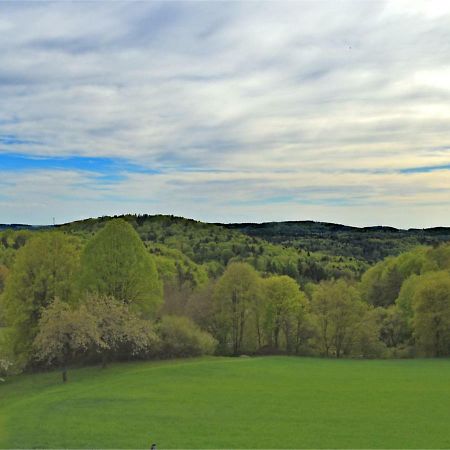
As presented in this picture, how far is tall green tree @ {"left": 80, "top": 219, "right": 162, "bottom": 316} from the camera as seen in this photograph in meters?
54.3

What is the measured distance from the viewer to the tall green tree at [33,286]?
53.8 meters

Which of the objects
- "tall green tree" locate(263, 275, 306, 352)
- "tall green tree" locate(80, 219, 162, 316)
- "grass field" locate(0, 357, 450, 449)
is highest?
"tall green tree" locate(80, 219, 162, 316)

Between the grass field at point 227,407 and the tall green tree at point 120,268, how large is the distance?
24.2 feet

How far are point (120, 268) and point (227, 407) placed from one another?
2440 centimetres

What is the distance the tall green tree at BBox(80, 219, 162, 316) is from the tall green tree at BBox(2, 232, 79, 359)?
2763mm

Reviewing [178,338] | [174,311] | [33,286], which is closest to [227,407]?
[178,338]

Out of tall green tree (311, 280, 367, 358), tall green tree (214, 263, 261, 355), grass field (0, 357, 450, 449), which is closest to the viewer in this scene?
grass field (0, 357, 450, 449)

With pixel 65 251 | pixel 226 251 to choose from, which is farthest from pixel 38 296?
pixel 226 251

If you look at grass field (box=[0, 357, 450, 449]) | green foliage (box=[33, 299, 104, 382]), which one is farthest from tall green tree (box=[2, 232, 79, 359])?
green foliage (box=[33, 299, 104, 382])

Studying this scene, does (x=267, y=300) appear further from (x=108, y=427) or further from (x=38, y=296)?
(x=108, y=427)

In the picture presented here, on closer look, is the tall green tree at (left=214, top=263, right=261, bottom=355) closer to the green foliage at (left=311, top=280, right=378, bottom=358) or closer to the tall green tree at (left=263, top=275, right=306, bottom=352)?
the tall green tree at (left=263, top=275, right=306, bottom=352)

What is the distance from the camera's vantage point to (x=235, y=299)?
72938mm

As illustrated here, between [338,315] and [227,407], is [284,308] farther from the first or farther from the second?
[227,407]

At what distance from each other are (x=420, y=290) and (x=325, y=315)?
13.3 meters
